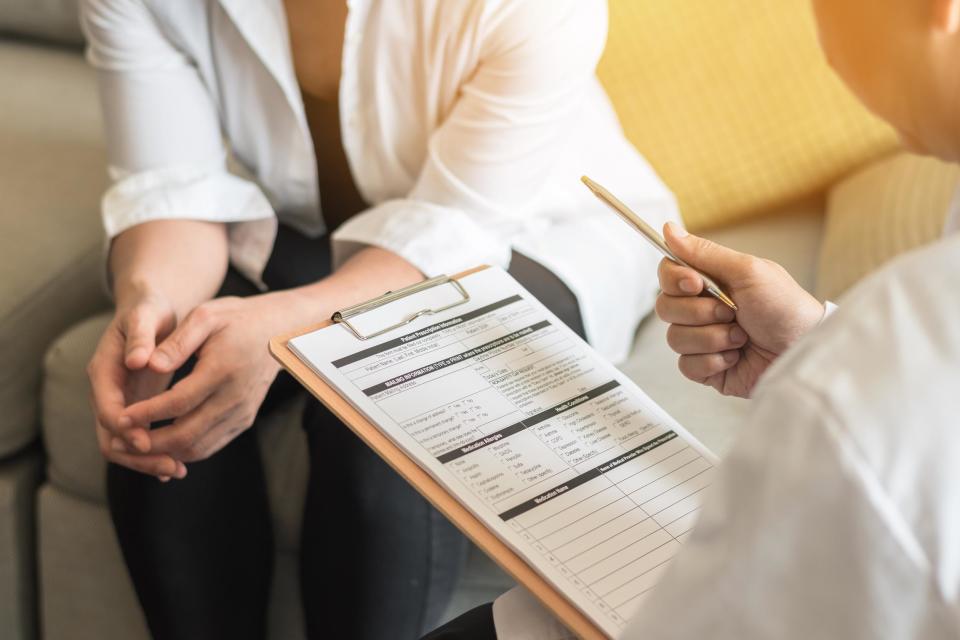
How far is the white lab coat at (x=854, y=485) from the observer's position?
320mm

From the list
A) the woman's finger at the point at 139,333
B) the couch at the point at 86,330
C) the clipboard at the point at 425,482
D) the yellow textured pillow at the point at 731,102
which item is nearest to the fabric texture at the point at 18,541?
the couch at the point at 86,330

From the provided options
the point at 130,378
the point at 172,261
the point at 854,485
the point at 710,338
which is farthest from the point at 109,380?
the point at 854,485

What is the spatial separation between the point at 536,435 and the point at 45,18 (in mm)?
1171

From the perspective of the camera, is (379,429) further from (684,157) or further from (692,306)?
(684,157)

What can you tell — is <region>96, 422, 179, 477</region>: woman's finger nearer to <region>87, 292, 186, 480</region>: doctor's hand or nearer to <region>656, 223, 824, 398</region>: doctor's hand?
<region>87, 292, 186, 480</region>: doctor's hand

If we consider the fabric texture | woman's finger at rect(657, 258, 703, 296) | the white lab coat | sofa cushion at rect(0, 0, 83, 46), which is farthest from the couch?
the white lab coat

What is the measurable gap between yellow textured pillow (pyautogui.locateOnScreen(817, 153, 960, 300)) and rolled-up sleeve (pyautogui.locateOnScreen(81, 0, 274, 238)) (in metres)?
0.60

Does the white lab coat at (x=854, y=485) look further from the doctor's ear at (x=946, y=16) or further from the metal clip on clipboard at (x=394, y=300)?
the metal clip on clipboard at (x=394, y=300)

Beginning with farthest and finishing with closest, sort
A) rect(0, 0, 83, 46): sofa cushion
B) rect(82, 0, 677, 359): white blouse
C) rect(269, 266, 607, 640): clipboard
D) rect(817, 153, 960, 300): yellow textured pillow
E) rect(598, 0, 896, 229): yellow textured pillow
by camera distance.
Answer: rect(0, 0, 83, 46): sofa cushion → rect(598, 0, 896, 229): yellow textured pillow → rect(817, 153, 960, 300): yellow textured pillow → rect(82, 0, 677, 359): white blouse → rect(269, 266, 607, 640): clipboard

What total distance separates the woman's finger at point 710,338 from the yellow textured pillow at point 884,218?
42cm

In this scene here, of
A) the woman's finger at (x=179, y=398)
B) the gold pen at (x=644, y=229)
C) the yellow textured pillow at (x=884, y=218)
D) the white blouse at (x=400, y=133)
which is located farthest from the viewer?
the yellow textured pillow at (x=884, y=218)

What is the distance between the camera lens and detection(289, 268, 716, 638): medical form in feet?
1.80

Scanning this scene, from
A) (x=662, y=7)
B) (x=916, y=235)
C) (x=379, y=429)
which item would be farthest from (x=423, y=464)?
(x=662, y=7)

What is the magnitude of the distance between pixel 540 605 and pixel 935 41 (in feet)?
1.17
